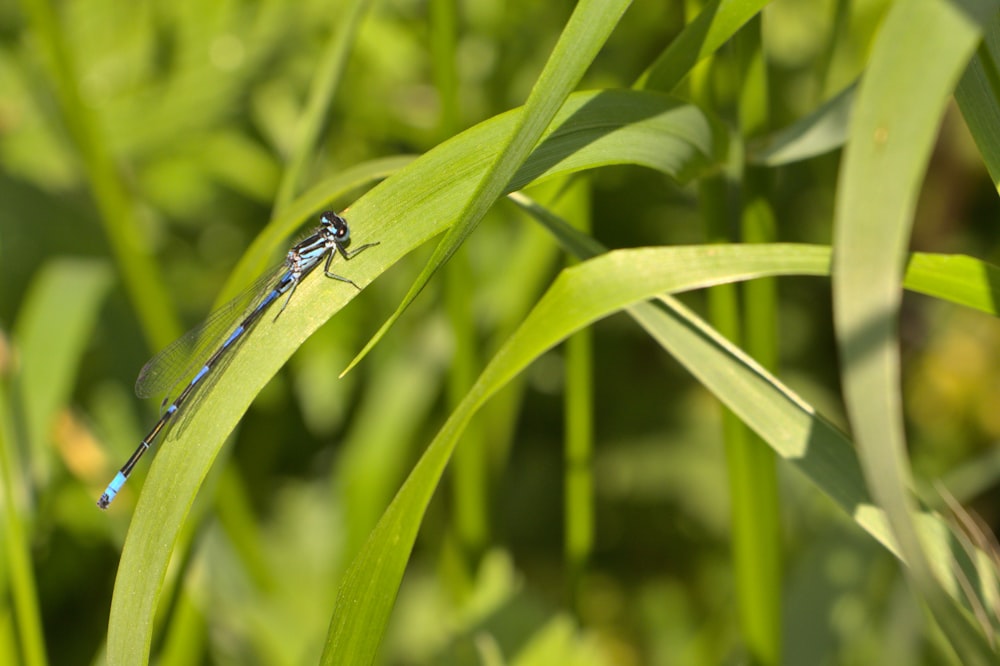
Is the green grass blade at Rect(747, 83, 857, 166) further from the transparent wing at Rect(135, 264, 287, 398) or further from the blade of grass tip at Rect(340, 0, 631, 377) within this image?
the transparent wing at Rect(135, 264, 287, 398)

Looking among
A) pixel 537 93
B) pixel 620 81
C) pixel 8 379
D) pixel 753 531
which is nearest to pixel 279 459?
pixel 8 379

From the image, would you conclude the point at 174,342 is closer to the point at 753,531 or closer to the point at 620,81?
the point at 753,531

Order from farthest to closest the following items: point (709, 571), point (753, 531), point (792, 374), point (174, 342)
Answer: point (792, 374) < point (709, 571) < point (174, 342) < point (753, 531)

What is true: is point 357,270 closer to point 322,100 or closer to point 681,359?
point 681,359

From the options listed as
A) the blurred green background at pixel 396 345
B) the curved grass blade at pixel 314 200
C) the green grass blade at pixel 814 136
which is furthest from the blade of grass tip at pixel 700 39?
the blurred green background at pixel 396 345

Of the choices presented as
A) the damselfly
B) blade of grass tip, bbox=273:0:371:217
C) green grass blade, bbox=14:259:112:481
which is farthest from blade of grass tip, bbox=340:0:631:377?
green grass blade, bbox=14:259:112:481

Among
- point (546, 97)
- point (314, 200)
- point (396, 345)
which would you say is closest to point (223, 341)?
point (314, 200)

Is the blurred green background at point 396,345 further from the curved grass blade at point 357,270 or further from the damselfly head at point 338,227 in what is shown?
the curved grass blade at point 357,270
